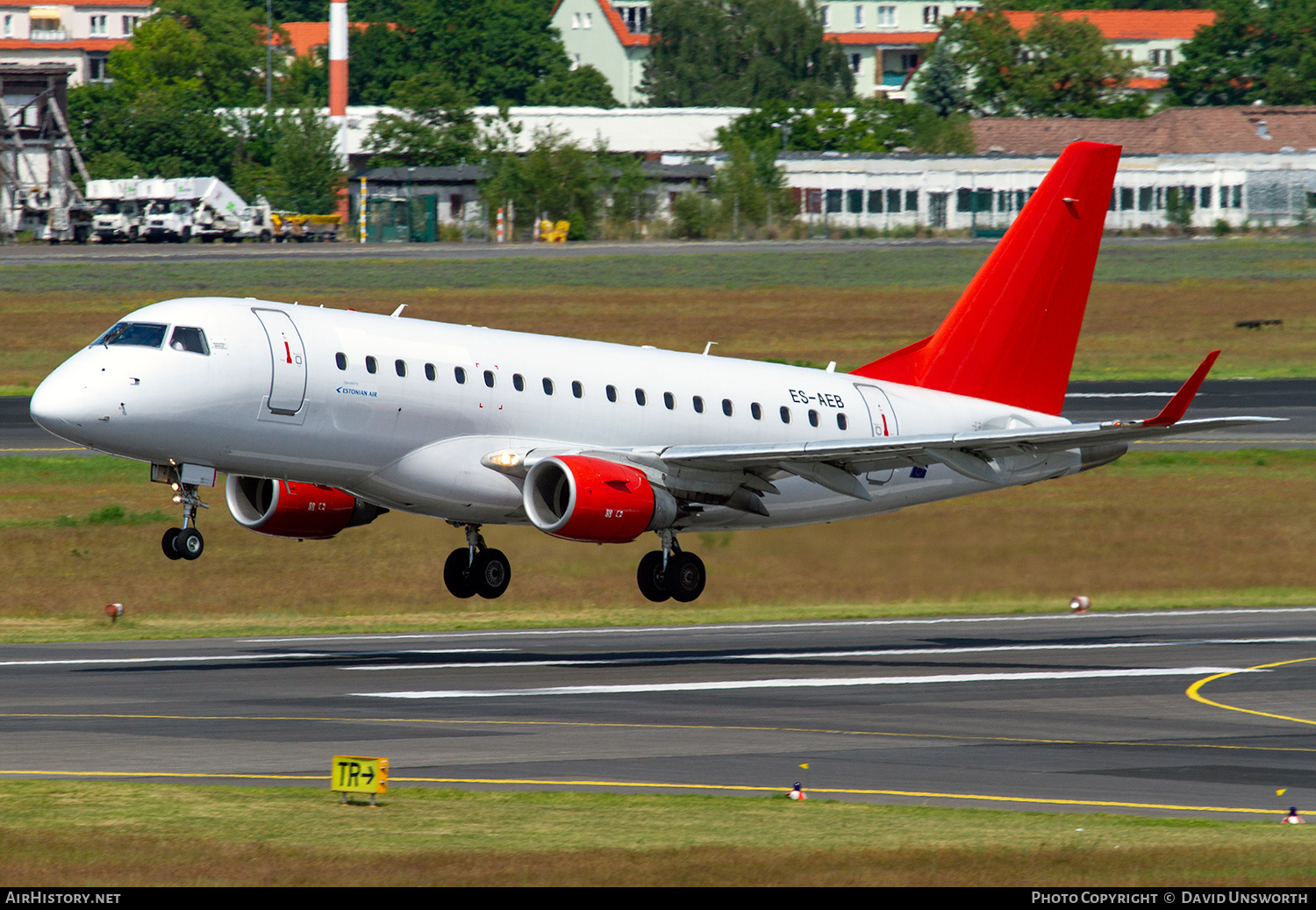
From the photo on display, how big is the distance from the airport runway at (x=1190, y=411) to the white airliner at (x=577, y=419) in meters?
25.6

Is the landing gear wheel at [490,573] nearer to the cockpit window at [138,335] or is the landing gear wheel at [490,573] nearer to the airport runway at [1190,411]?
the cockpit window at [138,335]

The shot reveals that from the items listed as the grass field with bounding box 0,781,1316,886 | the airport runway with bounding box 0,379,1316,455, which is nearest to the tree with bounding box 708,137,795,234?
the airport runway with bounding box 0,379,1316,455

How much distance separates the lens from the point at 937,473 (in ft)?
147

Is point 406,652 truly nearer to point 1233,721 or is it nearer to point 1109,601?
point 1233,721

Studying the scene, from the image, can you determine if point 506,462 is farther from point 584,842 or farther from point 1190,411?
point 1190,411

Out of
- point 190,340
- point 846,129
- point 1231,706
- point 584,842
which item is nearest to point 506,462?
point 190,340

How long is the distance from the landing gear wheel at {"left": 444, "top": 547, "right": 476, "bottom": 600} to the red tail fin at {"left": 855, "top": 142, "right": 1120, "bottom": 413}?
37.0ft

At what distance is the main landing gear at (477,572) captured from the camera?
40.8m

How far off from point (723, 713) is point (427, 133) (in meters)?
150

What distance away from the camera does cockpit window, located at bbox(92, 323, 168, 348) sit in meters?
34.7

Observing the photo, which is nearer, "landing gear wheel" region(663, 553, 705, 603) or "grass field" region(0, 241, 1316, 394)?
"landing gear wheel" region(663, 553, 705, 603)

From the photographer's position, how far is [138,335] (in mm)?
34750

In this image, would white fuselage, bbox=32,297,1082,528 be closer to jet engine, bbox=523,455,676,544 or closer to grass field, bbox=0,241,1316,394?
jet engine, bbox=523,455,676,544

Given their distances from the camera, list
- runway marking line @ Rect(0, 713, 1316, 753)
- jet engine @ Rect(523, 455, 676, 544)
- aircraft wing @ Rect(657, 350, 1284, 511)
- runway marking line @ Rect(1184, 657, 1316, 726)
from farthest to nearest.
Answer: aircraft wing @ Rect(657, 350, 1284, 511)
jet engine @ Rect(523, 455, 676, 544)
runway marking line @ Rect(1184, 657, 1316, 726)
runway marking line @ Rect(0, 713, 1316, 753)
